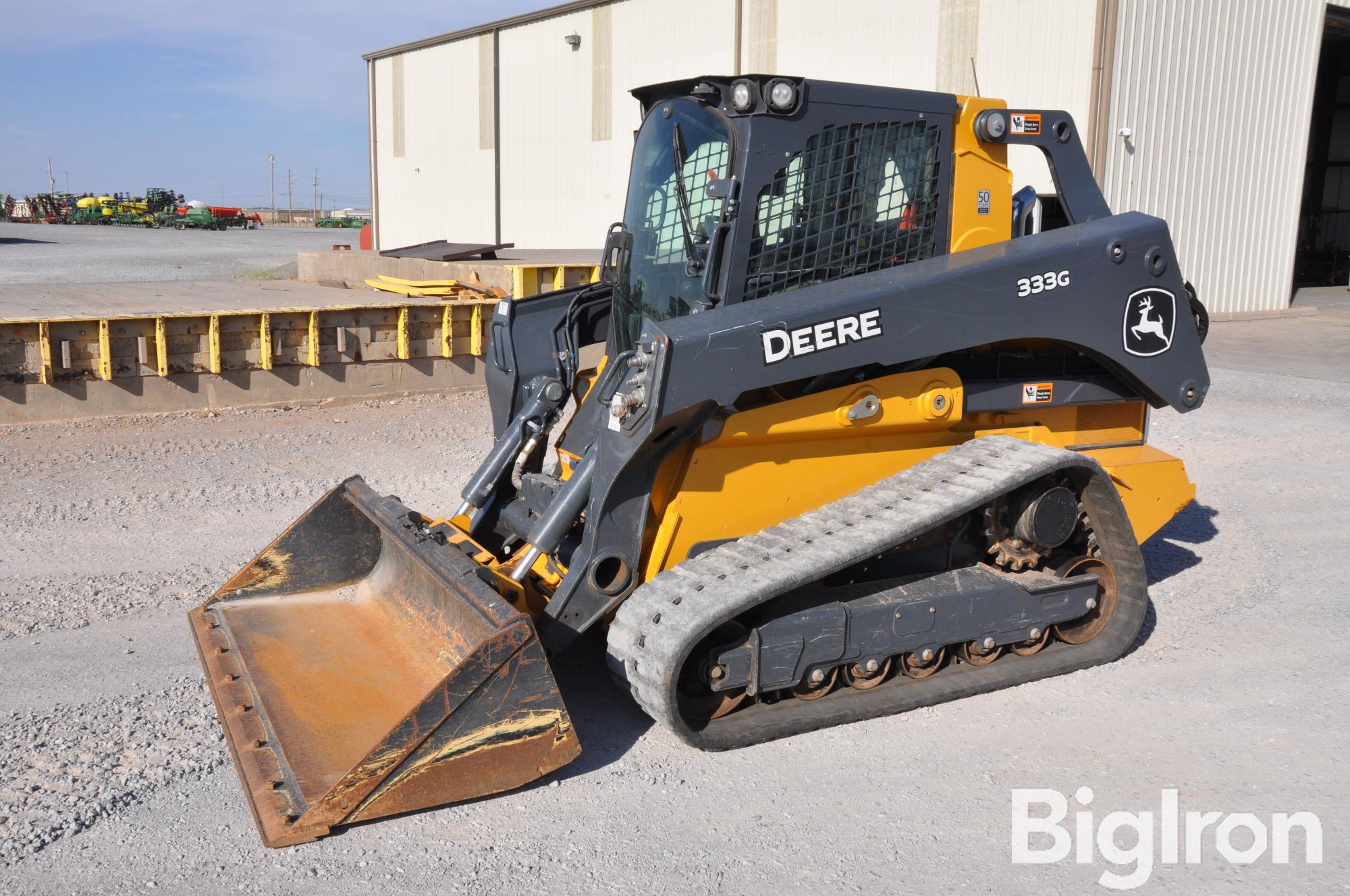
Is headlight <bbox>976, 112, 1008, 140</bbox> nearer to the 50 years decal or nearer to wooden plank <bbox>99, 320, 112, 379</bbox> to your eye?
the 50 years decal

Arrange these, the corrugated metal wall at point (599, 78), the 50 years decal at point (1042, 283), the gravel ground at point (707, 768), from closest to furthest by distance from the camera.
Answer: the gravel ground at point (707, 768) < the 50 years decal at point (1042, 283) < the corrugated metal wall at point (599, 78)

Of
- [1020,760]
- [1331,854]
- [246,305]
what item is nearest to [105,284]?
[246,305]

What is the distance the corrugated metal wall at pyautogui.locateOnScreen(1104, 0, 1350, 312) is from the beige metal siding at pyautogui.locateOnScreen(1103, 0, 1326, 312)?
20 millimetres

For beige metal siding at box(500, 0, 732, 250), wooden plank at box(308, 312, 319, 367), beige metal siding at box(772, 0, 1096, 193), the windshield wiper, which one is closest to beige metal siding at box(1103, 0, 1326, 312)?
beige metal siding at box(772, 0, 1096, 193)

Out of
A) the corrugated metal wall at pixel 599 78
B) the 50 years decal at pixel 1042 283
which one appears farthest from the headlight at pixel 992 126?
the corrugated metal wall at pixel 599 78

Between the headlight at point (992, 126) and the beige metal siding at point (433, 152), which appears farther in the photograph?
the beige metal siding at point (433, 152)

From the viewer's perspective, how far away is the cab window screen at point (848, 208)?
15.9 feet

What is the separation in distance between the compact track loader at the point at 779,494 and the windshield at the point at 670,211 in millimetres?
16

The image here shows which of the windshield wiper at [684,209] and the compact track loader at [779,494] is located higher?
the windshield wiper at [684,209]

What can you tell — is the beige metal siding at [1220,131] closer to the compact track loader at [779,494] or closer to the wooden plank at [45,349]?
the compact track loader at [779,494]

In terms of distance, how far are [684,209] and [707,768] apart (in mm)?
2278

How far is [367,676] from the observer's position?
4855mm

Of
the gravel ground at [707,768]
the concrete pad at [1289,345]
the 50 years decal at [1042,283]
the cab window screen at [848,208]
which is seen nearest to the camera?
the gravel ground at [707,768]

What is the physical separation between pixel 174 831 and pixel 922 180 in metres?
3.89
